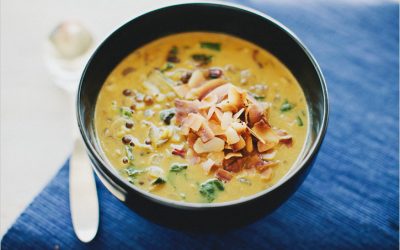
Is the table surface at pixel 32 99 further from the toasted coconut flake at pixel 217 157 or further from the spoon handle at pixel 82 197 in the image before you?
the toasted coconut flake at pixel 217 157

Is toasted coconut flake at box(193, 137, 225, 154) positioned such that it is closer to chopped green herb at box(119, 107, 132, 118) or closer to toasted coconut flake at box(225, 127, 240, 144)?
toasted coconut flake at box(225, 127, 240, 144)

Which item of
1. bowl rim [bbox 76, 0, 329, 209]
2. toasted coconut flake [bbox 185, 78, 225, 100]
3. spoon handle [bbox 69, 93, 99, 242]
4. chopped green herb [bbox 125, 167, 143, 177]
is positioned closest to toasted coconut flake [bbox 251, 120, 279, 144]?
bowl rim [bbox 76, 0, 329, 209]

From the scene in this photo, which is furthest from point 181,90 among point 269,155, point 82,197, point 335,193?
point 335,193

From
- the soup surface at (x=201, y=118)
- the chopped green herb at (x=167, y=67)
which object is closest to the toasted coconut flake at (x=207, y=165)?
the soup surface at (x=201, y=118)

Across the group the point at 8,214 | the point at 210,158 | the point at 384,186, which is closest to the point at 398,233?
the point at 384,186

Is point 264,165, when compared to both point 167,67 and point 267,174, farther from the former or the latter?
point 167,67

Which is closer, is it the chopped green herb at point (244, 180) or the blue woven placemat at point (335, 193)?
the chopped green herb at point (244, 180)
